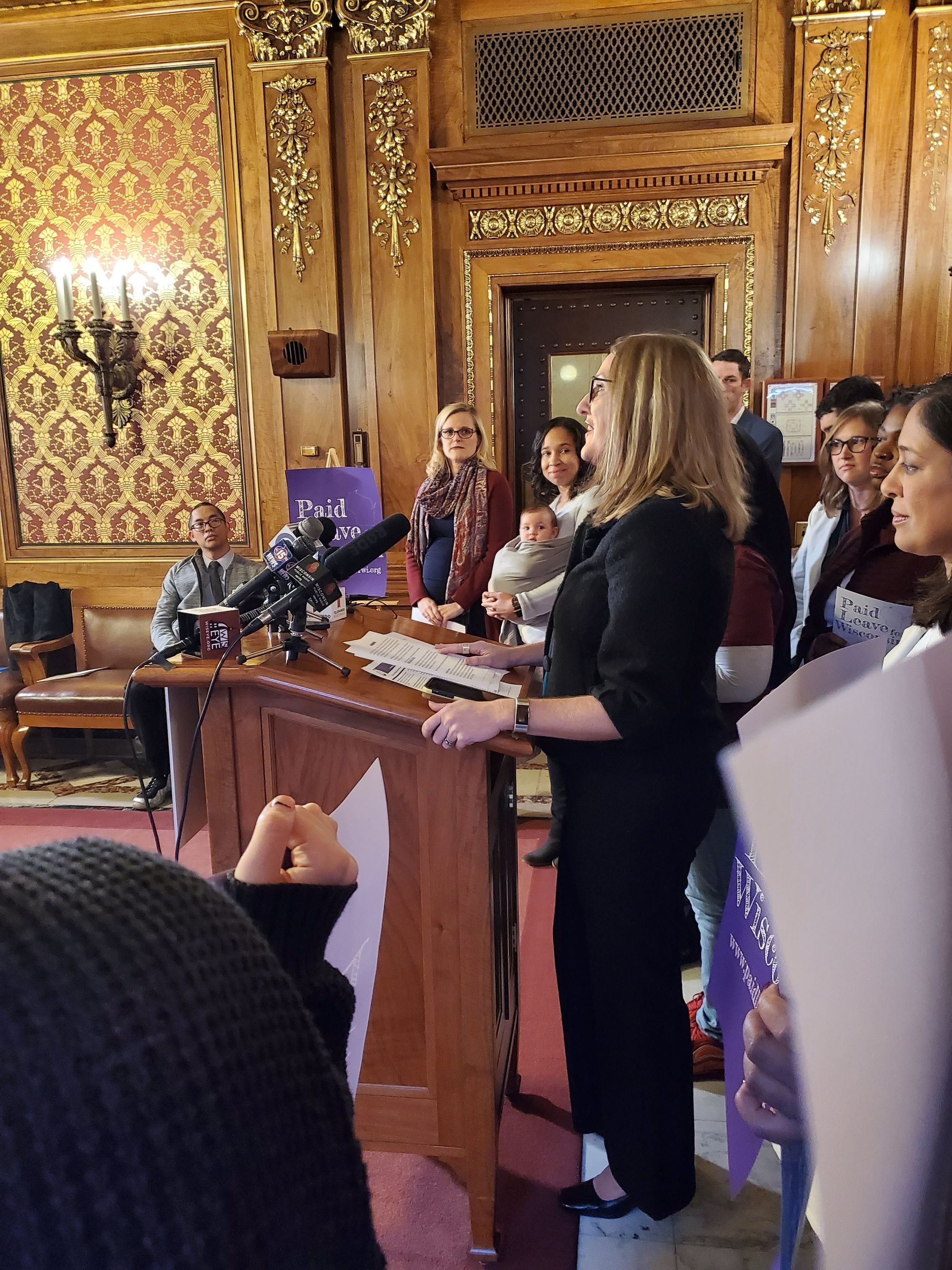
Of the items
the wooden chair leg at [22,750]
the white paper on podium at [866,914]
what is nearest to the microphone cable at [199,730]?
the white paper on podium at [866,914]

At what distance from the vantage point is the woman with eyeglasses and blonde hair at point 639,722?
1.30 m

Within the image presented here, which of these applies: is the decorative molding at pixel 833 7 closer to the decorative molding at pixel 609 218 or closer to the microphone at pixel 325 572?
the decorative molding at pixel 609 218

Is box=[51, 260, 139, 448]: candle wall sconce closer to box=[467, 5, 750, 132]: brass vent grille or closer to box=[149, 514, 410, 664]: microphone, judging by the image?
box=[467, 5, 750, 132]: brass vent grille

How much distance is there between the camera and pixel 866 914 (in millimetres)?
262

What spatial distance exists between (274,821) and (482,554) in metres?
2.94

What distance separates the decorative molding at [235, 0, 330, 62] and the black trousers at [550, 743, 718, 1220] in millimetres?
4353

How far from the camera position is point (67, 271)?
4629mm

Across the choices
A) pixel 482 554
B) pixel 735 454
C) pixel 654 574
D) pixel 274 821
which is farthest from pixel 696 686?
pixel 482 554

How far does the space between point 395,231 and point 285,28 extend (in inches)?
44.8

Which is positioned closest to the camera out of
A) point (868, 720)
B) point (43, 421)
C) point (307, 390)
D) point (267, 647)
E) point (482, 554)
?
point (868, 720)

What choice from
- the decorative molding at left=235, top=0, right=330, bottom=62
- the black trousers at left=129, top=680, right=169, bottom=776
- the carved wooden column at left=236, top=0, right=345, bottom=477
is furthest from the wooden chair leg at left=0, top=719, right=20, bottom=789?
the decorative molding at left=235, top=0, right=330, bottom=62

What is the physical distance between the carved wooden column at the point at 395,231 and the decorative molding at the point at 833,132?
1879 mm

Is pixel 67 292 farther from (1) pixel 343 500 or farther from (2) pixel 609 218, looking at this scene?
(1) pixel 343 500

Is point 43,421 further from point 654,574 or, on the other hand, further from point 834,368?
point 654,574
